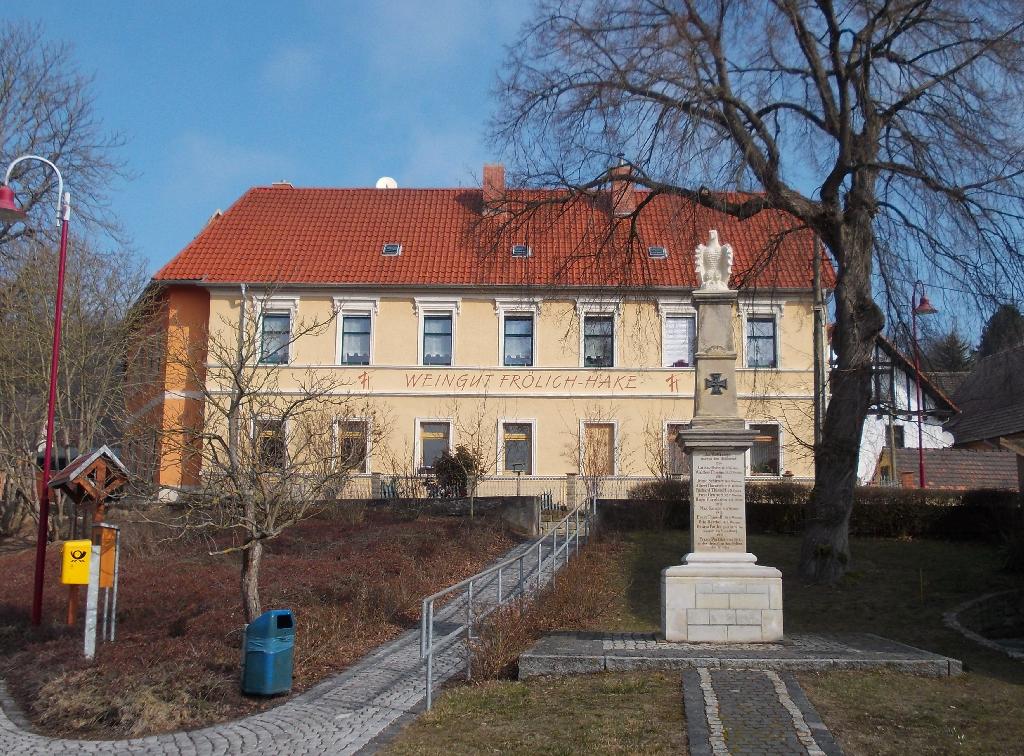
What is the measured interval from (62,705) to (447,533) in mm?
12646

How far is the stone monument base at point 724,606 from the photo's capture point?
12070 millimetres

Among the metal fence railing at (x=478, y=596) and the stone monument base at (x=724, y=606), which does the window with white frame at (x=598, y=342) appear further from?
Answer: the stone monument base at (x=724, y=606)

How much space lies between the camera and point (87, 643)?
454 inches

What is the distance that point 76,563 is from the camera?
476 inches

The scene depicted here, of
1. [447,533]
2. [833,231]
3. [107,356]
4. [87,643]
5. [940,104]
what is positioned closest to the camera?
[87,643]

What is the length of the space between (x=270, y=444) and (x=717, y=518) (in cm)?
586

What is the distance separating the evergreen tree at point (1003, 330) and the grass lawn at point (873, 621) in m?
4.03

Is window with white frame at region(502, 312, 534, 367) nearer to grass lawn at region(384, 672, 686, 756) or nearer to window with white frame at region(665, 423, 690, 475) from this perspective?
window with white frame at region(665, 423, 690, 475)

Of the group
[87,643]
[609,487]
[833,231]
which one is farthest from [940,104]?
[609,487]

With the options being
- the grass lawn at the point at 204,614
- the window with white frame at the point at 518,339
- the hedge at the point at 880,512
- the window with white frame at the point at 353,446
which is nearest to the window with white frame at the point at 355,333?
the window with white frame at the point at 518,339

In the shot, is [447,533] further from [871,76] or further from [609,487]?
[871,76]

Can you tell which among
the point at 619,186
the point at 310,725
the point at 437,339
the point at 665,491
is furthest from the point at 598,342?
the point at 310,725

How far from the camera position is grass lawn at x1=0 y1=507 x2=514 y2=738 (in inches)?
389

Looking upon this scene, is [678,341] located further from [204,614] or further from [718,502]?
[204,614]
